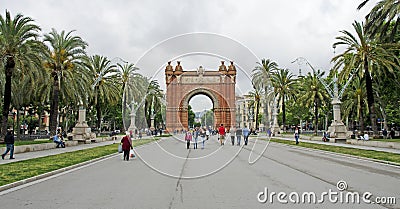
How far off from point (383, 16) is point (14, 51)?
84.4 ft

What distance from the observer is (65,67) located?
3516 cm

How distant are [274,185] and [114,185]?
177 inches

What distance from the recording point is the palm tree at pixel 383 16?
957 inches

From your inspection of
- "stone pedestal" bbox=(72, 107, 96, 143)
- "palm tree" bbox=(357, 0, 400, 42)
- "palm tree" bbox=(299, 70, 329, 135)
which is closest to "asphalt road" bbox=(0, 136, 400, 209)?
"palm tree" bbox=(357, 0, 400, 42)

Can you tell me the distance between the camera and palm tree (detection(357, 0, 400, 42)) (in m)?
24.3

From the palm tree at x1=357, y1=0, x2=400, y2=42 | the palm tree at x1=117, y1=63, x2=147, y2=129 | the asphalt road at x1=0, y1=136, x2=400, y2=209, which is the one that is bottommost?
the asphalt road at x1=0, y1=136, x2=400, y2=209

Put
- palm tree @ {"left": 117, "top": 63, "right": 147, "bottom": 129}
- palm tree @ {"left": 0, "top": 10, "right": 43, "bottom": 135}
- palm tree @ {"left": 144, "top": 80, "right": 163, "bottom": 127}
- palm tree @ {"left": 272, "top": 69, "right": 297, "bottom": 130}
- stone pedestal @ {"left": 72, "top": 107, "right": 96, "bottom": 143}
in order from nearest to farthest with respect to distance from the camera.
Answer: palm tree @ {"left": 117, "top": 63, "right": 147, "bottom": 129}
palm tree @ {"left": 144, "top": 80, "right": 163, "bottom": 127}
palm tree @ {"left": 0, "top": 10, "right": 43, "bottom": 135}
stone pedestal @ {"left": 72, "top": 107, "right": 96, "bottom": 143}
palm tree @ {"left": 272, "top": 69, "right": 297, "bottom": 130}

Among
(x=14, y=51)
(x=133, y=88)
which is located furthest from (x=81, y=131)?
(x=133, y=88)

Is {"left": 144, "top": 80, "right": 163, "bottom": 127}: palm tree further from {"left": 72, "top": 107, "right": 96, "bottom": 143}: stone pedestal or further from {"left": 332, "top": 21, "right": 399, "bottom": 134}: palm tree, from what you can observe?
{"left": 332, "top": 21, "right": 399, "bottom": 134}: palm tree

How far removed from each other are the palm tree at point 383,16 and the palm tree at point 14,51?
2365cm

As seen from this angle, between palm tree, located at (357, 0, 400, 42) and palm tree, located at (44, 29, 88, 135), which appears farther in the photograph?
palm tree, located at (44, 29, 88, 135)

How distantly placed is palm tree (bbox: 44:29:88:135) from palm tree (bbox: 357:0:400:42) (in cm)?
2484

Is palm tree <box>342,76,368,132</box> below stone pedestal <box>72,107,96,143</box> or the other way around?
the other way around

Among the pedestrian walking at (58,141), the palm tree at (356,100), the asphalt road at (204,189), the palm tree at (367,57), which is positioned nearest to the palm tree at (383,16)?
the palm tree at (367,57)
